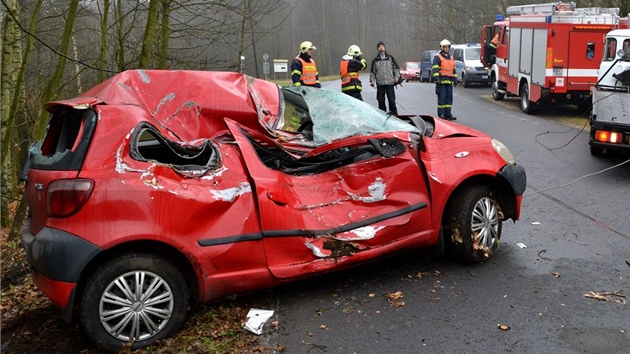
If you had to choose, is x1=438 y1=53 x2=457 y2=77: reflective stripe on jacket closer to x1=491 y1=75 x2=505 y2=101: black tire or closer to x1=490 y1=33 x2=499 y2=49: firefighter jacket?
x1=491 y1=75 x2=505 y2=101: black tire

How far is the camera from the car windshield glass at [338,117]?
4.94 m

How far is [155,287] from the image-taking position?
3.88 meters

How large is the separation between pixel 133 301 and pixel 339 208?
1.63 meters

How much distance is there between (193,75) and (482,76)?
25124mm

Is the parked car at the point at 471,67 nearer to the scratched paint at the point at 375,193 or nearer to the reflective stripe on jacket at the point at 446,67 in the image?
the reflective stripe on jacket at the point at 446,67

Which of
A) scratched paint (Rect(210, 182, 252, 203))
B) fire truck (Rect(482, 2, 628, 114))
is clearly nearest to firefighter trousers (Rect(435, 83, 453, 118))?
fire truck (Rect(482, 2, 628, 114))

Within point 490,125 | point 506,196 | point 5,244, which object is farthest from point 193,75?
point 490,125

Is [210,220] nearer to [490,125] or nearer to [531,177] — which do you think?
[531,177]

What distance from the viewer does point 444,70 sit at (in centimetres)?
1477

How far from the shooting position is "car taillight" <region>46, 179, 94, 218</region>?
3693mm

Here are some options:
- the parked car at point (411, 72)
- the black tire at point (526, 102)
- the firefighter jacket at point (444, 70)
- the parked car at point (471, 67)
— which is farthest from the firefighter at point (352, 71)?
the parked car at point (411, 72)

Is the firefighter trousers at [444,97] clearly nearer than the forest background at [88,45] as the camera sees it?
No

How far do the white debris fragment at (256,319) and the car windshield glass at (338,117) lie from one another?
1385 mm

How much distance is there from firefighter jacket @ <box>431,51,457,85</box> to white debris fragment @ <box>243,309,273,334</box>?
11.3 metres
